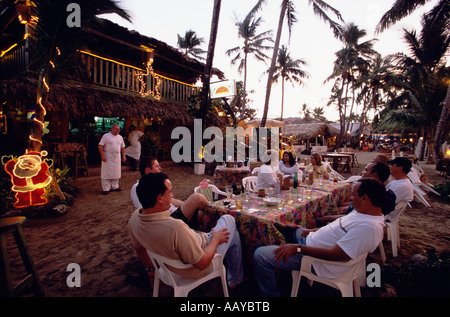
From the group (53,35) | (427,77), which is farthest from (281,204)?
(427,77)

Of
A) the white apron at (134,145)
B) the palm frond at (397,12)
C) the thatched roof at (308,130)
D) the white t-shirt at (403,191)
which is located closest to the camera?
the white t-shirt at (403,191)

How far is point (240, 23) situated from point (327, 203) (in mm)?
23017

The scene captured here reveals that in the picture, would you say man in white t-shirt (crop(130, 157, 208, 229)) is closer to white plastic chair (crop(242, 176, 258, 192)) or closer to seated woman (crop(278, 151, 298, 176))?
white plastic chair (crop(242, 176, 258, 192))

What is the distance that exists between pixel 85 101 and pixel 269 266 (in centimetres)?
790

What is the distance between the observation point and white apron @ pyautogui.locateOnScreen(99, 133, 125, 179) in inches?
235

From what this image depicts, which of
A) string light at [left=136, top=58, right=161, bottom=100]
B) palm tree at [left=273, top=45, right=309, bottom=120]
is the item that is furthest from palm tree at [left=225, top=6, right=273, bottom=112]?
string light at [left=136, top=58, right=161, bottom=100]

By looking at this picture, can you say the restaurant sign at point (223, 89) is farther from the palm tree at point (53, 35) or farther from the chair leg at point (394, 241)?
the chair leg at point (394, 241)

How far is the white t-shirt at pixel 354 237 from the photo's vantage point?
1688 millimetres

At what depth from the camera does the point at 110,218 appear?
4.50 m

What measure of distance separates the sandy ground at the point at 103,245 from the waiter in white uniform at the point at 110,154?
55 cm

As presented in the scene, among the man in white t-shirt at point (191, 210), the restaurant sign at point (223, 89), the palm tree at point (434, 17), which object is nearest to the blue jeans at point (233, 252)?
the man in white t-shirt at point (191, 210)

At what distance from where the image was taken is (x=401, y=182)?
316 cm

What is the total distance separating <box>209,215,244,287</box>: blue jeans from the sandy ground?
0.14 m

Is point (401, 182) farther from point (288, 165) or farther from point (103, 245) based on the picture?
point (103, 245)
